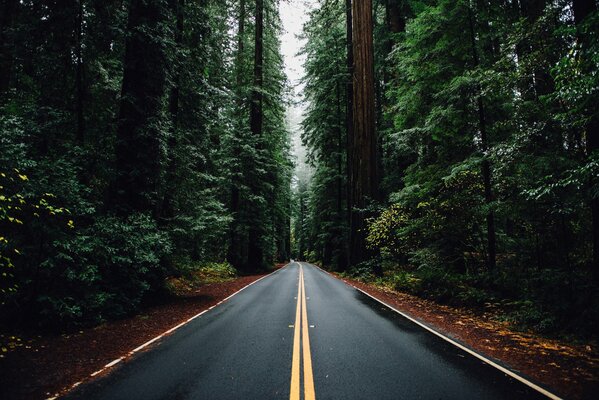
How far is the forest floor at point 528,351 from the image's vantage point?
429 centimetres

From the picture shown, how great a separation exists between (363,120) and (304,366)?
15092 millimetres

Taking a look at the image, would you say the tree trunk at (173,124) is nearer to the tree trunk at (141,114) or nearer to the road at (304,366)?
the tree trunk at (141,114)

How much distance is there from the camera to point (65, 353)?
514 centimetres

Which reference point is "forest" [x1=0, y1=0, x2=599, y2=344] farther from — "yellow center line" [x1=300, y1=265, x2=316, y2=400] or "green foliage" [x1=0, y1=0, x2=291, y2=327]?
"yellow center line" [x1=300, y1=265, x2=316, y2=400]

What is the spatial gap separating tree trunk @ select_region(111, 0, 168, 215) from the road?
4367 mm

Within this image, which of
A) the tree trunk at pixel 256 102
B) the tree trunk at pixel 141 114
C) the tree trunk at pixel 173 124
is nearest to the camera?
the tree trunk at pixel 141 114

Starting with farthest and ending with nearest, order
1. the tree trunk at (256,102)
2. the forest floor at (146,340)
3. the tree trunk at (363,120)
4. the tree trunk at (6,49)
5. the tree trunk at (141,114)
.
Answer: the tree trunk at (256,102)
the tree trunk at (363,120)
the tree trunk at (6,49)
the tree trunk at (141,114)
the forest floor at (146,340)

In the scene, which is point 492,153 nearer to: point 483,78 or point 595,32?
point 483,78

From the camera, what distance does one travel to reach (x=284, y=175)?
30938 mm

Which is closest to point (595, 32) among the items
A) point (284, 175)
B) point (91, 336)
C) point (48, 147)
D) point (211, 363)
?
point (211, 363)

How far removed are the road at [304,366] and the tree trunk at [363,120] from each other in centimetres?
1022

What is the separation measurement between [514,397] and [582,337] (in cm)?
354

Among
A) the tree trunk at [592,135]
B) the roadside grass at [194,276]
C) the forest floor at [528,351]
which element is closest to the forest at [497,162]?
the tree trunk at [592,135]

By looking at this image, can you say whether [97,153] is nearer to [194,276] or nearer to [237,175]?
[194,276]
